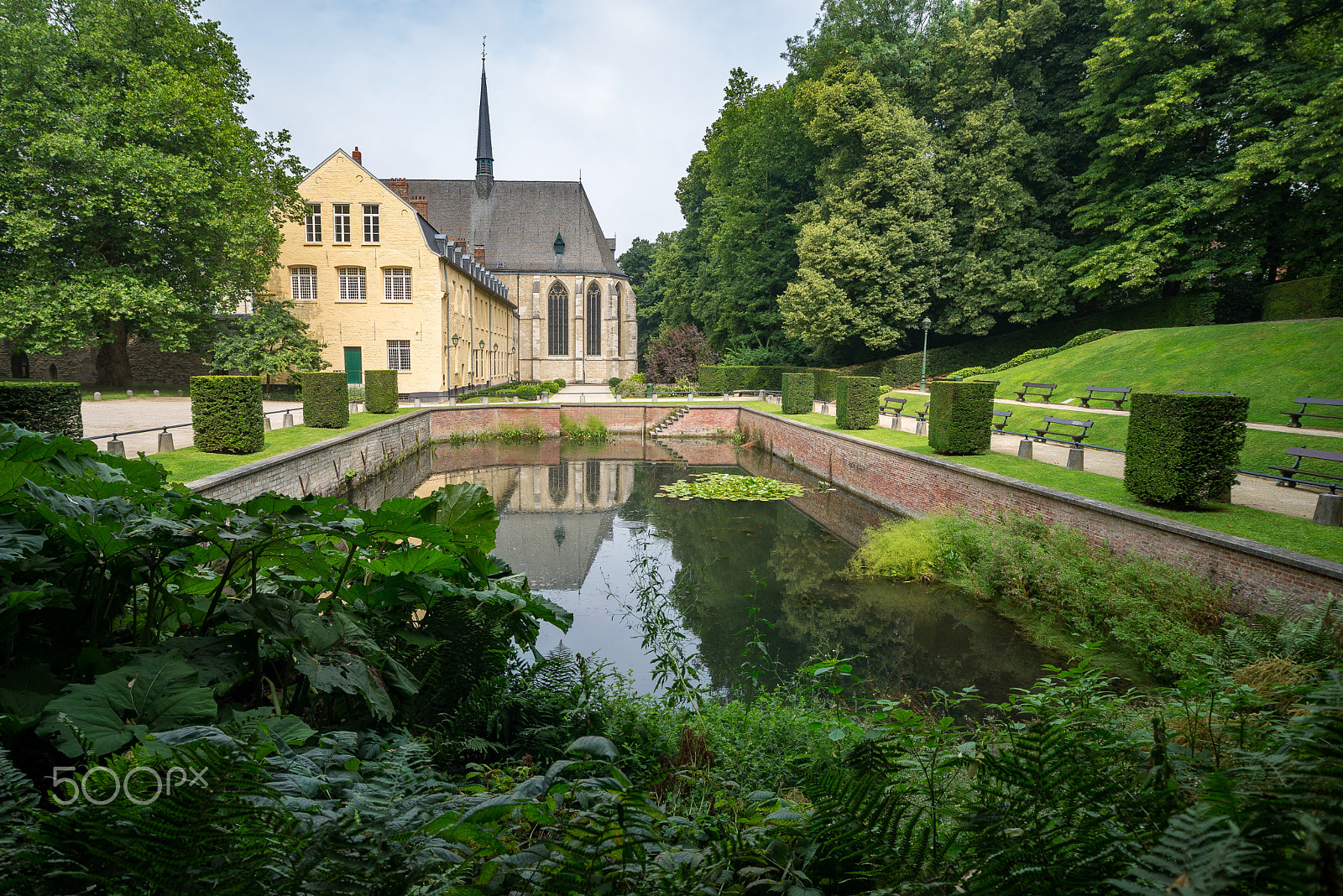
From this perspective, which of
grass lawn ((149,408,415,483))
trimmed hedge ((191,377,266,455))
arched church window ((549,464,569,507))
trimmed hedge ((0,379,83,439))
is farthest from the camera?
arched church window ((549,464,569,507))

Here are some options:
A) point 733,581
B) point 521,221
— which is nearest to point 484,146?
point 521,221

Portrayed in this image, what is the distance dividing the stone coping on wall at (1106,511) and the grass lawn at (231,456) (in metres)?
10.6

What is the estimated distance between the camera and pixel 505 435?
25062 millimetres

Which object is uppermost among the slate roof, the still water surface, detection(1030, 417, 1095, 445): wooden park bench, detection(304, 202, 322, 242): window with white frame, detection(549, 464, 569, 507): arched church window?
the slate roof

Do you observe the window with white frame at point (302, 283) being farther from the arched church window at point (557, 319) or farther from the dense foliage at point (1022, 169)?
the arched church window at point (557, 319)

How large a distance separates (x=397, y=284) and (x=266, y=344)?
232 inches

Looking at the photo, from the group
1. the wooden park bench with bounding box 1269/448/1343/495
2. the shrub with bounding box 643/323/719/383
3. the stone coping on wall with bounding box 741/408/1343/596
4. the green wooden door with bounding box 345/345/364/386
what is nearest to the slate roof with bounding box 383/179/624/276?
the shrub with bounding box 643/323/719/383

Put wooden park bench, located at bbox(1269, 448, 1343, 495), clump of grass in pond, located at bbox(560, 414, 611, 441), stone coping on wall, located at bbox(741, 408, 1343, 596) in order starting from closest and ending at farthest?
stone coping on wall, located at bbox(741, 408, 1343, 596) → wooden park bench, located at bbox(1269, 448, 1343, 495) → clump of grass in pond, located at bbox(560, 414, 611, 441)

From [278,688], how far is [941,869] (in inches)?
73.5

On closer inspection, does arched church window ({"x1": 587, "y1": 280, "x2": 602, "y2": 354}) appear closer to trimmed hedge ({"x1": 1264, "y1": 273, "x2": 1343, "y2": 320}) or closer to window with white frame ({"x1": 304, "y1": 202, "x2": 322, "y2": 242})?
window with white frame ({"x1": 304, "y1": 202, "x2": 322, "y2": 242})

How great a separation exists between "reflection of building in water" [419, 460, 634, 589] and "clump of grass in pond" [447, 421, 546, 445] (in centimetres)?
480

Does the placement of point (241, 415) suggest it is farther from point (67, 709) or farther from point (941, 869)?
point (941, 869)

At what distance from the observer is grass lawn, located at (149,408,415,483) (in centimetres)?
1010

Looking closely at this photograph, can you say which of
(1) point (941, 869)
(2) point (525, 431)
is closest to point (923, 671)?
(1) point (941, 869)
